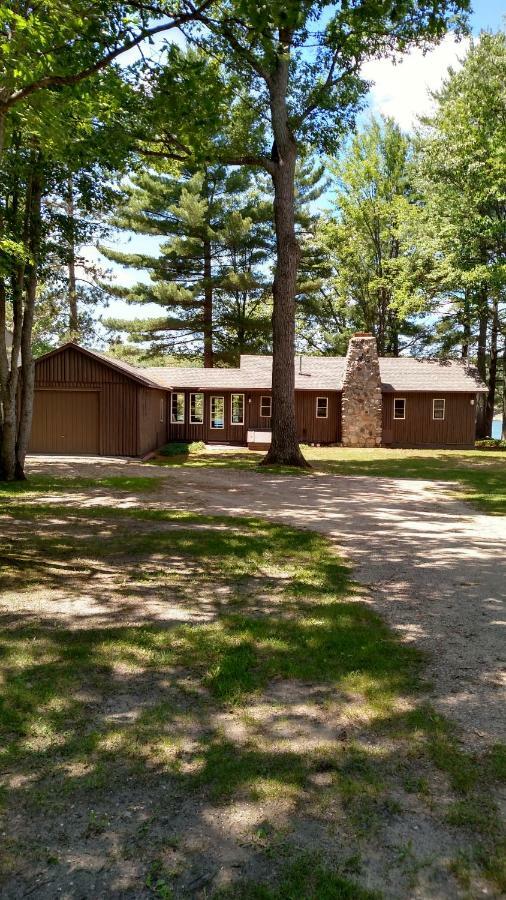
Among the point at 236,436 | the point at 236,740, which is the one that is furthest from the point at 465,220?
the point at 236,740

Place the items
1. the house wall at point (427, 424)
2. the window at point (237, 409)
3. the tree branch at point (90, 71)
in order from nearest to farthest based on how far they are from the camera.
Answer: the tree branch at point (90, 71), the house wall at point (427, 424), the window at point (237, 409)

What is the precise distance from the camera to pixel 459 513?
423 inches

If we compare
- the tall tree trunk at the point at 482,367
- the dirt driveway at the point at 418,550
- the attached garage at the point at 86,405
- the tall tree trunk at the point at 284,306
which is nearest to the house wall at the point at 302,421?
the attached garage at the point at 86,405

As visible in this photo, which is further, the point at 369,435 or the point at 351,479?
the point at 369,435

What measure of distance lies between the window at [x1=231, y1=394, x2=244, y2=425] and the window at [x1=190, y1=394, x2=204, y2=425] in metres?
1.72

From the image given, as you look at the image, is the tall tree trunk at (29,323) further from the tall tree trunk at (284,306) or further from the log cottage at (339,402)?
the log cottage at (339,402)

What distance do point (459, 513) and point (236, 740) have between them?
27.8 ft

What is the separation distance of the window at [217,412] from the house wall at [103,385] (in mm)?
9313

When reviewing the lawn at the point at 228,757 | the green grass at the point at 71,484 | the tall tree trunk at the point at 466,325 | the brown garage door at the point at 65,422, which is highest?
the tall tree trunk at the point at 466,325

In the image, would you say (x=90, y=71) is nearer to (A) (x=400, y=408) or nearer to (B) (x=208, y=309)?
(A) (x=400, y=408)

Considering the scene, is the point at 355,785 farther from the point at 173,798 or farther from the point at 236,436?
the point at 236,436

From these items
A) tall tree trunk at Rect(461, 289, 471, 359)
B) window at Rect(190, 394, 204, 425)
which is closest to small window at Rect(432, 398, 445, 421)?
tall tree trunk at Rect(461, 289, 471, 359)

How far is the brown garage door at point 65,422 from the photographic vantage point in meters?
22.0

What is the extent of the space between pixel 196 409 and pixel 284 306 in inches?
540
